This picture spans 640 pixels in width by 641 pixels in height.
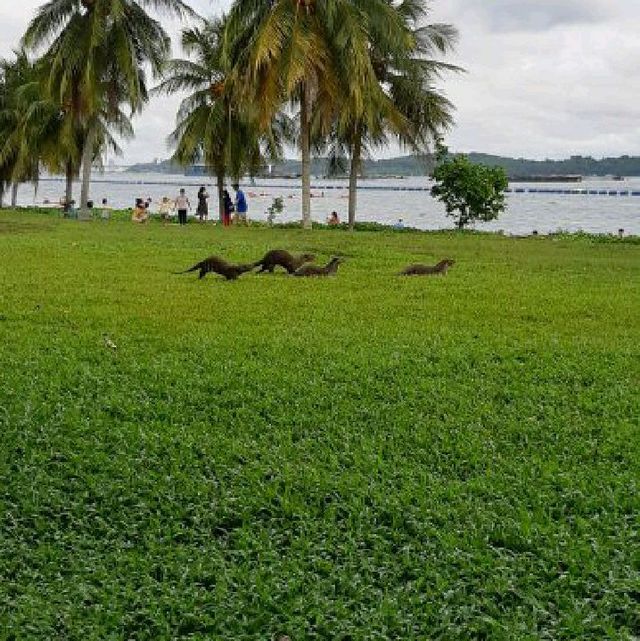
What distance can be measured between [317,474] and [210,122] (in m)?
23.0

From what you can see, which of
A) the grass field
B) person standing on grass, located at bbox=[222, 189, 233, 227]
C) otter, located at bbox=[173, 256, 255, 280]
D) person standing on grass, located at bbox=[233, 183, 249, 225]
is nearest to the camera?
the grass field

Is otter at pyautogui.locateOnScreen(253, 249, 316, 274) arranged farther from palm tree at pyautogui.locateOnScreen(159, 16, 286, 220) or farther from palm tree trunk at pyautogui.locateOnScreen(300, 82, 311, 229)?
palm tree at pyautogui.locateOnScreen(159, 16, 286, 220)

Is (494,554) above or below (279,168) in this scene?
below

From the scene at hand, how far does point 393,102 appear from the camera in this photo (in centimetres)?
2358

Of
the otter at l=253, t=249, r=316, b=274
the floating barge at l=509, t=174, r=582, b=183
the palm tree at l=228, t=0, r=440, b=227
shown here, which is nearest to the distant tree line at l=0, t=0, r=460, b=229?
the palm tree at l=228, t=0, r=440, b=227

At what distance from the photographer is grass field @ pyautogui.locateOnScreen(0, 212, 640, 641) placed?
2852 mm

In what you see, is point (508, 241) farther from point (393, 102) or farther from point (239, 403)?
point (239, 403)

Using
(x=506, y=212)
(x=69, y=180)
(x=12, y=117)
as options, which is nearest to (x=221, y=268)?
(x=69, y=180)

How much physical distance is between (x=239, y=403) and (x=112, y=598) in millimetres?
2032

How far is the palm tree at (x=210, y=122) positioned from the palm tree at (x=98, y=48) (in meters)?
1.70

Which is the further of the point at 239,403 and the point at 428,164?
the point at 428,164

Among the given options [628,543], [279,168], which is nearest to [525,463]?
[628,543]

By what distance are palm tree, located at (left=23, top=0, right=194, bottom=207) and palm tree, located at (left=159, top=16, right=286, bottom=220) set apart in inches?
66.8

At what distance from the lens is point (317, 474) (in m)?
3.86
